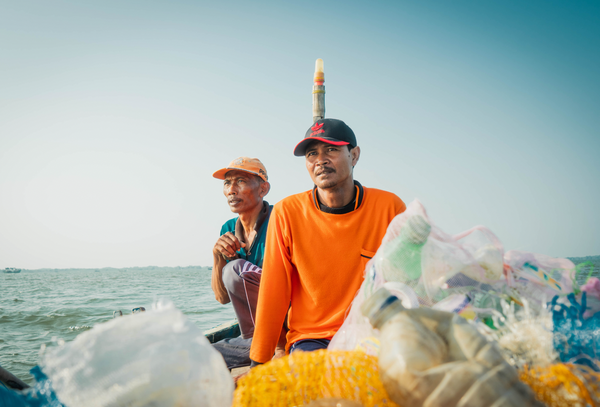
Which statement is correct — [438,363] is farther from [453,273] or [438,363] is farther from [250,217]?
[250,217]

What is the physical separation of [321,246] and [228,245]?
137cm

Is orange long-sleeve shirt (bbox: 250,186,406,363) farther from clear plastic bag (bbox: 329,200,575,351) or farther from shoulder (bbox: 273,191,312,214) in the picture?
clear plastic bag (bbox: 329,200,575,351)

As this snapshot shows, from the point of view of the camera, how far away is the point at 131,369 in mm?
802

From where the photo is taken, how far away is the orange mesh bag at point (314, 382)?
88cm

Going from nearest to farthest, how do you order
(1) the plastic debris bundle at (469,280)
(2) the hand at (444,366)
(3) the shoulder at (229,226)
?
(2) the hand at (444,366), (1) the plastic debris bundle at (469,280), (3) the shoulder at (229,226)

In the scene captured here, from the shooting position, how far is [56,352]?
780 mm

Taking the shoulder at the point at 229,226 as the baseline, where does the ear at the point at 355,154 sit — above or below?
above

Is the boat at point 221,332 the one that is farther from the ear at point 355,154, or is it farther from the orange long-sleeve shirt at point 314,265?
the ear at point 355,154

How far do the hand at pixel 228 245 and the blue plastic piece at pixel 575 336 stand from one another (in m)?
2.71

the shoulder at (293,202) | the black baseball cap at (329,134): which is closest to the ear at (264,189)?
the shoulder at (293,202)

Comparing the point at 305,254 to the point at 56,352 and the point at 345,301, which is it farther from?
the point at 56,352

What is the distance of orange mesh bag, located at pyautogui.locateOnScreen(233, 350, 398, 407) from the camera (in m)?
0.88

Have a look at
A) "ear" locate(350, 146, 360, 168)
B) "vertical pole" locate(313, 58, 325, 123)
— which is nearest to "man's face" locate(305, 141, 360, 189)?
"ear" locate(350, 146, 360, 168)

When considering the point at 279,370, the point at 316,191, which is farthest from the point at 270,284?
the point at 279,370
